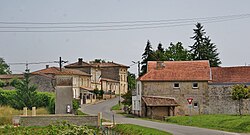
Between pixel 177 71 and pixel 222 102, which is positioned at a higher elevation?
pixel 177 71

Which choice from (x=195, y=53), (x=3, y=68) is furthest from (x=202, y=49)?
(x=3, y=68)

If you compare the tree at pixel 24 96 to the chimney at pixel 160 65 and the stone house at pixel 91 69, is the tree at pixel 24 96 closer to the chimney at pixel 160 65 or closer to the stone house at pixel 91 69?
the chimney at pixel 160 65

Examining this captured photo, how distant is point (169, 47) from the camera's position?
312 ft

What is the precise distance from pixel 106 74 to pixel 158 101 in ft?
244

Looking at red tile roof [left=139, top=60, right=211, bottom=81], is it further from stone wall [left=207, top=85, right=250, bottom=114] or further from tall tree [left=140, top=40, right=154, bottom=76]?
tall tree [left=140, top=40, right=154, bottom=76]

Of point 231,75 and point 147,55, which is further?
point 147,55

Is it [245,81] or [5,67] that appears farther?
[5,67]

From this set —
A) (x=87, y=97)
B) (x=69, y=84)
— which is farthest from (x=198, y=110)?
(x=87, y=97)

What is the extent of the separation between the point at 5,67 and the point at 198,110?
105m

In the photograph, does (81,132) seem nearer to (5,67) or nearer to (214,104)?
(214,104)

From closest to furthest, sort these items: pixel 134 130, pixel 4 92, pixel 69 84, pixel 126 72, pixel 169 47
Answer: pixel 134 130 → pixel 69 84 → pixel 4 92 → pixel 169 47 → pixel 126 72

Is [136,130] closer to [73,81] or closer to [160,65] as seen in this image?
[160,65]

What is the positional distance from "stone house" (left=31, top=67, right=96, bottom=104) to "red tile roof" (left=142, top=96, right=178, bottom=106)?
14208 millimetres

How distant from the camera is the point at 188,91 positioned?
5697 centimetres
